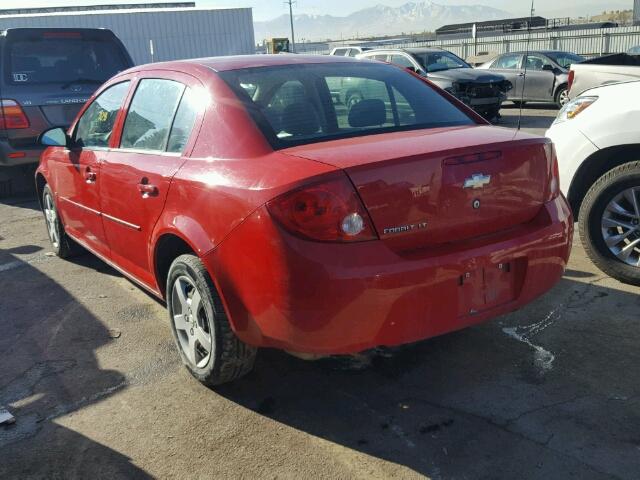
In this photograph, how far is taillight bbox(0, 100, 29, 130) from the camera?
738 cm

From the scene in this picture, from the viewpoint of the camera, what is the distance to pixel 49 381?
347cm

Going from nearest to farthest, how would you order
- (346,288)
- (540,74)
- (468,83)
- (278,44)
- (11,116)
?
(346,288)
(11,116)
(468,83)
(540,74)
(278,44)

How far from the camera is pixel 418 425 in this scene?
9.38 ft

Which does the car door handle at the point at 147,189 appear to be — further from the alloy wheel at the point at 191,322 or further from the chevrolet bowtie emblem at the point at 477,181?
the chevrolet bowtie emblem at the point at 477,181

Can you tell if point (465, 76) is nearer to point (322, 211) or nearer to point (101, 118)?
point (101, 118)

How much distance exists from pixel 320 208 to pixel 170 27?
3437 centimetres

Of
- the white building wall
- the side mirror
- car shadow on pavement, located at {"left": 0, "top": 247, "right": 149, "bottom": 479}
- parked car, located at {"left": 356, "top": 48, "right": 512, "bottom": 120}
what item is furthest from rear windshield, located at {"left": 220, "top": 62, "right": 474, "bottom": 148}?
the white building wall

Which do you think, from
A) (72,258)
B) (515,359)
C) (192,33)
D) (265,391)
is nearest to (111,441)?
(265,391)

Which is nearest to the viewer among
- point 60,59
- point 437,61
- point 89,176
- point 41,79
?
point 89,176

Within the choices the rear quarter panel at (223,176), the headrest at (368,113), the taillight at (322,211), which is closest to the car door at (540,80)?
the headrest at (368,113)

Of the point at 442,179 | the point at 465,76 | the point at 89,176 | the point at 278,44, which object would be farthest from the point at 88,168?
the point at 278,44

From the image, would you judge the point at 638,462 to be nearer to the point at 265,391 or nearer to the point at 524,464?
the point at 524,464

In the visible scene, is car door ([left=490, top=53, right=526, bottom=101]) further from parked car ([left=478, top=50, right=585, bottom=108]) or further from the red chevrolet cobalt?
the red chevrolet cobalt

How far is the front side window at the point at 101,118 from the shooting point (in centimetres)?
417
